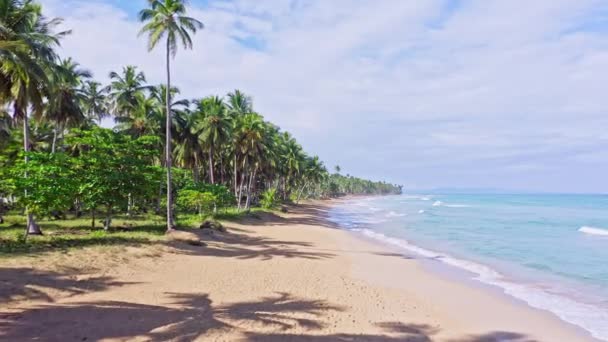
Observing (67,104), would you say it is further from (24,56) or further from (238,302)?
(238,302)

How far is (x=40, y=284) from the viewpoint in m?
9.90

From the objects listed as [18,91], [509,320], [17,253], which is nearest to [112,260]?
[17,253]

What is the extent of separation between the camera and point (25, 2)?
1698cm

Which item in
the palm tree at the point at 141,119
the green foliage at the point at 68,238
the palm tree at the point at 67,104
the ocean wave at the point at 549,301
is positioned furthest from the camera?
the palm tree at the point at 141,119

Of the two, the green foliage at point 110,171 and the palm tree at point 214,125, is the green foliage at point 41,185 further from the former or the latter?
the palm tree at point 214,125

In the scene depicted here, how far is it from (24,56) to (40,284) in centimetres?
805

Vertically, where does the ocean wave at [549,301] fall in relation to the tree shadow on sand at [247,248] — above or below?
below

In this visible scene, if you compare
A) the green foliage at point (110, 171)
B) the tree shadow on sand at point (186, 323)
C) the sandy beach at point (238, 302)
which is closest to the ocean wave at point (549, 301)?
the sandy beach at point (238, 302)

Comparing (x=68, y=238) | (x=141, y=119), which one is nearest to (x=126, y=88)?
(x=141, y=119)

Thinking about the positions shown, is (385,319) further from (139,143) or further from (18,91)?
(139,143)

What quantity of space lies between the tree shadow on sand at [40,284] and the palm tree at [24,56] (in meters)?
5.55

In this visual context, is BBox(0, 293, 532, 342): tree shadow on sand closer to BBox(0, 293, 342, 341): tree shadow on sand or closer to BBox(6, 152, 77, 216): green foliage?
BBox(0, 293, 342, 341): tree shadow on sand

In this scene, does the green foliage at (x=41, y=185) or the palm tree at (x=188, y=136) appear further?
the palm tree at (x=188, y=136)

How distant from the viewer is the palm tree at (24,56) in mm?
12297
